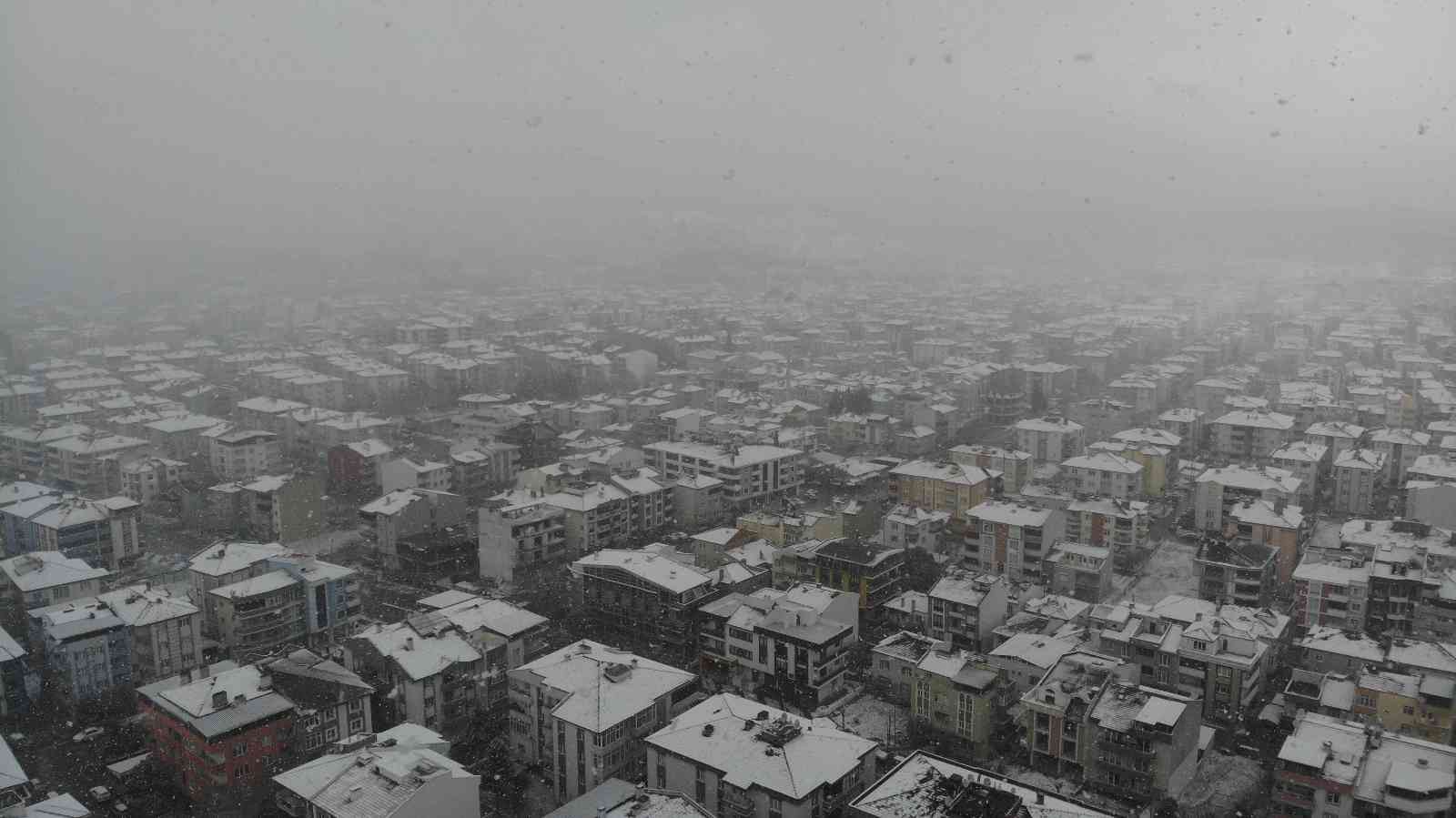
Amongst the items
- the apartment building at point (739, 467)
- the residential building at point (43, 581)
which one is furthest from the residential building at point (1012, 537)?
the residential building at point (43, 581)

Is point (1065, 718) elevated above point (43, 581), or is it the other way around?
point (43, 581)

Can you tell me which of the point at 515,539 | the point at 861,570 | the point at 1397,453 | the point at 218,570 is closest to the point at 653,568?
the point at 861,570

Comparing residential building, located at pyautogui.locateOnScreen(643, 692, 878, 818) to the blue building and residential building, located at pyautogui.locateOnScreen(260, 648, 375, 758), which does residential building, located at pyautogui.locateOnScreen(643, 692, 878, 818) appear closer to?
residential building, located at pyautogui.locateOnScreen(260, 648, 375, 758)

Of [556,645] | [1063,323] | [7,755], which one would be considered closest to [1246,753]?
[556,645]

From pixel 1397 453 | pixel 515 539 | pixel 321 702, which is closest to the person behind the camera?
pixel 321 702

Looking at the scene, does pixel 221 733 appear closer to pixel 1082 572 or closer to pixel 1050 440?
pixel 1082 572

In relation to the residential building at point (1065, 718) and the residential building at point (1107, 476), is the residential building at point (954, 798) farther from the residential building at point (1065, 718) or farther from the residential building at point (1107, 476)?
the residential building at point (1107, 476)

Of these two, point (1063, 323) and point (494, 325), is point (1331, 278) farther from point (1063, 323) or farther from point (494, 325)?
point (494, 325)
